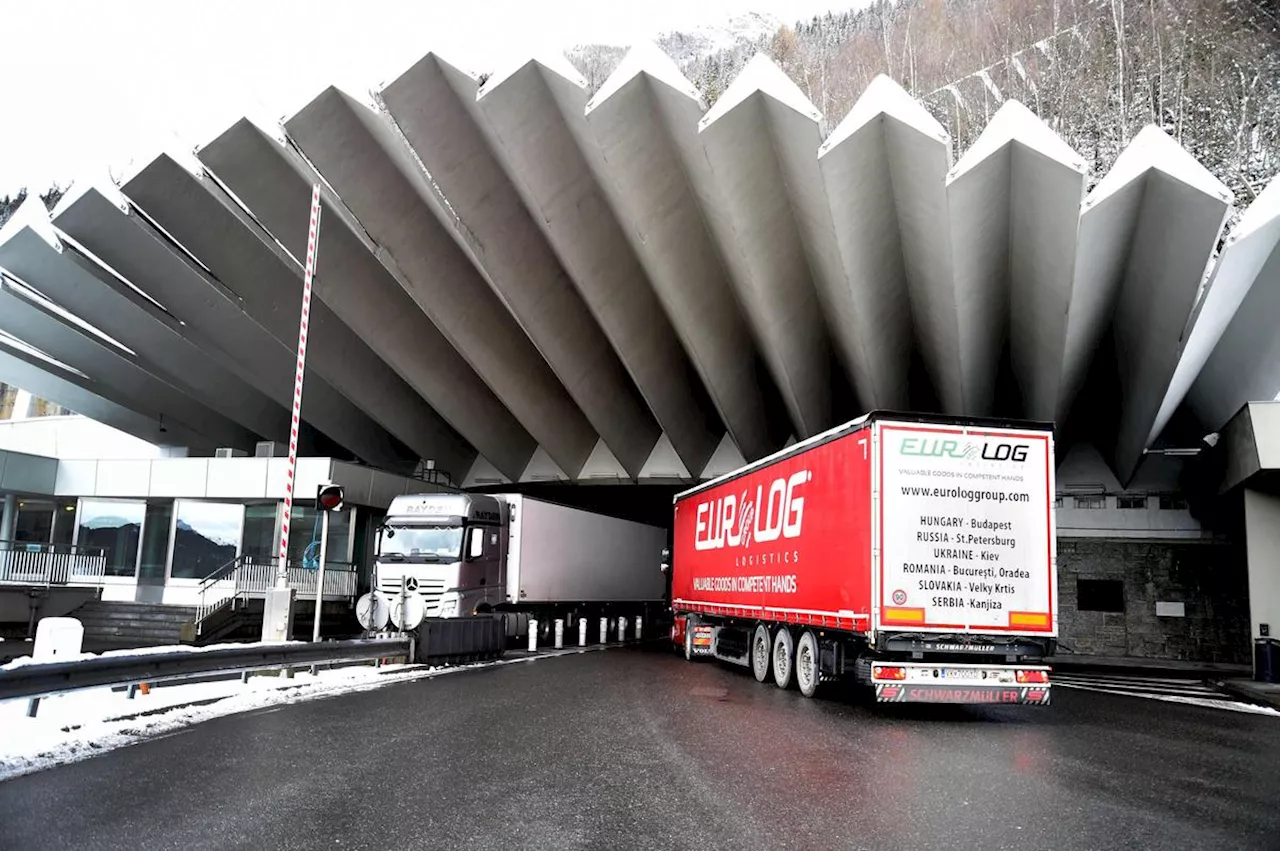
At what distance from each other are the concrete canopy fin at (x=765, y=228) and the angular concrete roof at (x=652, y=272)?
78mm

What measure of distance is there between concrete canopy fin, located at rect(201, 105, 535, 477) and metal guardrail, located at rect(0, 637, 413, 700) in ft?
39.7

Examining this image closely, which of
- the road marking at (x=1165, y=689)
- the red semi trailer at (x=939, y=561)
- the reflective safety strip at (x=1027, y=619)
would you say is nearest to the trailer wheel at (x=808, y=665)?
the red semi trailer at (x=939, y=561)

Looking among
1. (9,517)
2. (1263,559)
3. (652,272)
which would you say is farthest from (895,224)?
(9,517)

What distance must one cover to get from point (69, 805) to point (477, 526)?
13.8 metres

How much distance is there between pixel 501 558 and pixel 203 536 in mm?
13217

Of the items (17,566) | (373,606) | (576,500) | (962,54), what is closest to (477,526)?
(373,606)

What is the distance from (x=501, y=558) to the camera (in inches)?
823

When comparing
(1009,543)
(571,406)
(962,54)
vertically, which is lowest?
(1009,543)

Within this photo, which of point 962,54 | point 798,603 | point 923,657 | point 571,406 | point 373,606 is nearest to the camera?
point 923,657

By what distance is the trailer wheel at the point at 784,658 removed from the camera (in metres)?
13.8

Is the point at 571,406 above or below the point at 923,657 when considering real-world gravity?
above

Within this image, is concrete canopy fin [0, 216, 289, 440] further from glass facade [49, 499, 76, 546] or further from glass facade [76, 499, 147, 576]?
glass facade [49, 499, 76, 546]

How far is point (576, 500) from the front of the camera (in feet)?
149

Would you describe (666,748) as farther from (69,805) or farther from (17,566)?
(17,566)
